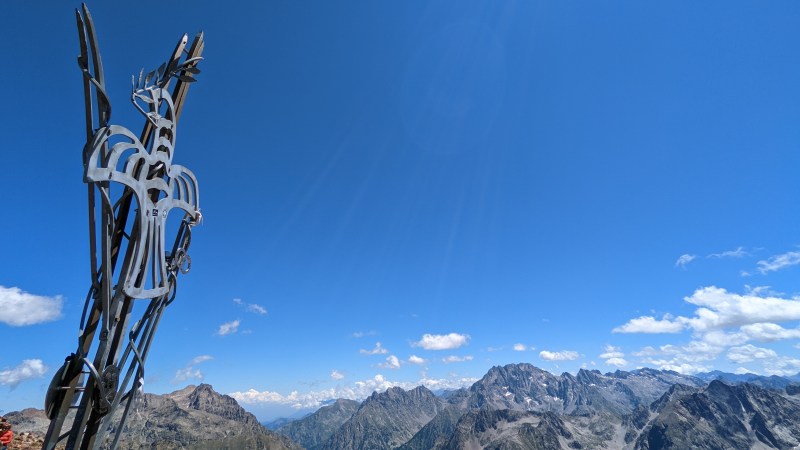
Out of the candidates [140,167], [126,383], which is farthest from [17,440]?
[140,167]

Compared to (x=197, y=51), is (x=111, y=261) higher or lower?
lower

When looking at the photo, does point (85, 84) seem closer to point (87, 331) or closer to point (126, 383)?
point (87, 331)

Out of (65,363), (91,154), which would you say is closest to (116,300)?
(65,363)

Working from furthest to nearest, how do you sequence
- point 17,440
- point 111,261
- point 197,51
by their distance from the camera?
point 17,440 < point 197,51 < point 111,261

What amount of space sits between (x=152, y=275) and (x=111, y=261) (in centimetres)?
63

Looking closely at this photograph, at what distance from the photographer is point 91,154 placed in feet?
18.3

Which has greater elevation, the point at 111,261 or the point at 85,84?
the point at 85,84

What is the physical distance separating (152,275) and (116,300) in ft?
3.05

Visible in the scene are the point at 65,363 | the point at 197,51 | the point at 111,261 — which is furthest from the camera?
the point at 197,51

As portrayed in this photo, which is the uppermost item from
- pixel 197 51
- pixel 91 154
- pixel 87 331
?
pixel 197 51

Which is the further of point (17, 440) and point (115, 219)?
point (17, 440)

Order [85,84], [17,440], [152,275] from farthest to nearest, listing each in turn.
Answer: [17,440] < [152,275] < [85,84]

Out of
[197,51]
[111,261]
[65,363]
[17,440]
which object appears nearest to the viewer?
[65,363]

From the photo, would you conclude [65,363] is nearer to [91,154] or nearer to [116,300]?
[116,300]
